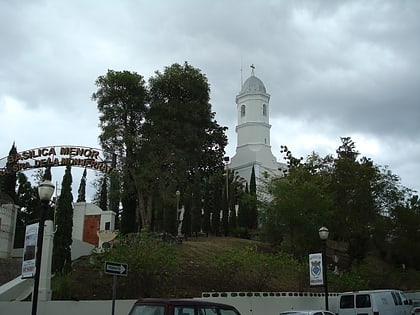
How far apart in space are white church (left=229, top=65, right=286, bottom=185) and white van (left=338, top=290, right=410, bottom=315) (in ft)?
147

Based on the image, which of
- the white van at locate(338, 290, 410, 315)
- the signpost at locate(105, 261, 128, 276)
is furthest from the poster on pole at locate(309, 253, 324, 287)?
the signpost at locate(105, 261, 128, 276)

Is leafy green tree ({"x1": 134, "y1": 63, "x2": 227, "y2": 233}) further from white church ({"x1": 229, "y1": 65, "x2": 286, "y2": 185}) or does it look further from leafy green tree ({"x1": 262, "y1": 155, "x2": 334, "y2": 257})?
white church ({"x1": 229, "y1": 65, "x2": 286, "y2": 185})

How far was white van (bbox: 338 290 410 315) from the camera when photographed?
19.2 m

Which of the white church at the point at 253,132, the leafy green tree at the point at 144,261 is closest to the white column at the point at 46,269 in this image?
the leafy green tree at the point at 144,261

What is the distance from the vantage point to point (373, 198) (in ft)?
126

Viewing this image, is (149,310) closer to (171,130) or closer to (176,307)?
(176,307)

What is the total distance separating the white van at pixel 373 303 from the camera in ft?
62.9

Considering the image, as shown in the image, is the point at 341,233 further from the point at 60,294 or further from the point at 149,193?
the point at 60,294

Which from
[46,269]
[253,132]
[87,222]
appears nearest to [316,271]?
[46,269]

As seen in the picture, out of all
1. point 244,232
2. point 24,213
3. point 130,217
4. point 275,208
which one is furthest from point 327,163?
point 24,213

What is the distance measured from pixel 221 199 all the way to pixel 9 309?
119 feet

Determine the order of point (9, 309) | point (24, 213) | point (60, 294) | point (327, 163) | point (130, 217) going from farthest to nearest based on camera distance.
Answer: point (24, 213), point (327, 163), point (130, 217), point (60, 294), point (9, 309)

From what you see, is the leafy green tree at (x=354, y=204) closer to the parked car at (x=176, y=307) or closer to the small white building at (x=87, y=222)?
the small white building at (x=87, y=222)

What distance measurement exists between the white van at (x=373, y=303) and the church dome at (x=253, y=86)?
52674mm
